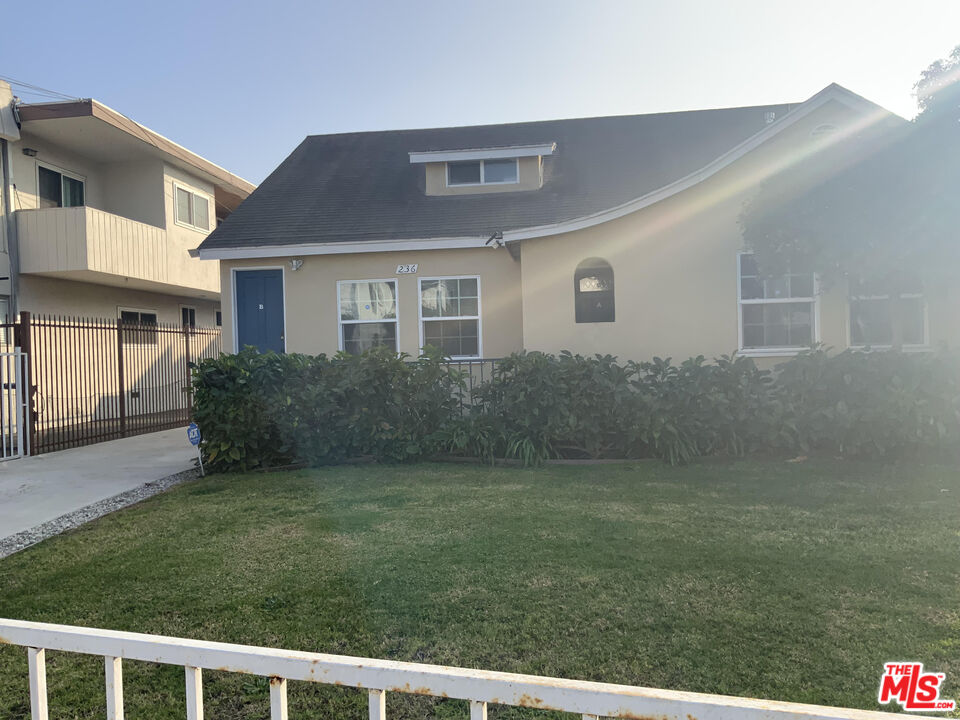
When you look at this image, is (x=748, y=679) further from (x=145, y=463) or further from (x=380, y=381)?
(x=145, y=463)

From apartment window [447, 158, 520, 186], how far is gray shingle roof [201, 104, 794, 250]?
40 centimetres

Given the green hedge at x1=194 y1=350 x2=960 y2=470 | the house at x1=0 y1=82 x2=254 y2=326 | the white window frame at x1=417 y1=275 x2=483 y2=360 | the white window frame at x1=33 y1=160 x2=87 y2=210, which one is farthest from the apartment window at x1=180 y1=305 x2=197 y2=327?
the green hedge at x1=194 y1=350 x2=960 y2=470

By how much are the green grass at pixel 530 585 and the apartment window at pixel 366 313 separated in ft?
17.6

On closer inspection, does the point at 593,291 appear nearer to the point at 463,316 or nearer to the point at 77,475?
the point at 463,316

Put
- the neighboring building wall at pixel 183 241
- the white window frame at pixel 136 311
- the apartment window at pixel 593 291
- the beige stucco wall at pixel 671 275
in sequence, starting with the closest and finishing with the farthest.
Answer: the beige stucco wall at pixel 671 275 < the apartment window at pixel 593 291 < the white window frame at pixel 136 311 < the neighboring building wall at pixel 183 241

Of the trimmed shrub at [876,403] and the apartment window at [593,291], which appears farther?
the apartment window at [593,291]

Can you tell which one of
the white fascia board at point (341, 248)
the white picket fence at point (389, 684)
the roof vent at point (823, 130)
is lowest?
the white picket fence at point (389, 684)

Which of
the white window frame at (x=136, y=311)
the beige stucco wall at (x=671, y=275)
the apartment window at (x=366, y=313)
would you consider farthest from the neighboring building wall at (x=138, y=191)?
the beige stucco wall at (x=671, y=275)

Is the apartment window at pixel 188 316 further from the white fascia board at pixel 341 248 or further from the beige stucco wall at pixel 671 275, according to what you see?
the beige stucco wall at pixel 671 275

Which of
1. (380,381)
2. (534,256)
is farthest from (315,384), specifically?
(534,256)

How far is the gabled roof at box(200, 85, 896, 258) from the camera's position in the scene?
37.4 feet

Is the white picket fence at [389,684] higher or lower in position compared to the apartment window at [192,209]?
lower

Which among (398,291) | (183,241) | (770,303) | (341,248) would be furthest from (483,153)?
(183,241)

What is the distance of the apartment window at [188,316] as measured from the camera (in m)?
18.0
